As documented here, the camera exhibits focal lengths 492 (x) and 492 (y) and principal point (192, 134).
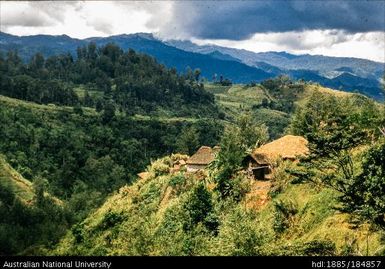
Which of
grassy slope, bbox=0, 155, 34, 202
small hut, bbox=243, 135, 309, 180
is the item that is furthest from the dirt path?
grassy slope, bbox=0, 155, 34, 202

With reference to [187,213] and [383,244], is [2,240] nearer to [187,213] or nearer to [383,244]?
[187,213]

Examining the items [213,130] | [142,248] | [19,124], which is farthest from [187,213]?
[213,130]

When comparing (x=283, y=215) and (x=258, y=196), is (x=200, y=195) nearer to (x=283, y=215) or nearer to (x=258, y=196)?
(x=258, y=196)

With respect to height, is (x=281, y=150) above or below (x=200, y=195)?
above

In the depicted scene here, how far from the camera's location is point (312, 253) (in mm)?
25047

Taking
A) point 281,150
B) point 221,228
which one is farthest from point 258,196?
point 281,150

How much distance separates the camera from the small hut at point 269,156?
46.1m

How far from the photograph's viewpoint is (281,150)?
4856 cm

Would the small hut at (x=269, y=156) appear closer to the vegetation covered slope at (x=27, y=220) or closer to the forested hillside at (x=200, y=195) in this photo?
the forested hillside at (x=200, y=195)

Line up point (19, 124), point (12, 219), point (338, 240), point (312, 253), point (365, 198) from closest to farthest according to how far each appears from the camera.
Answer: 1. point (365, 198)
2. point (312, 253)
3. point (338, 240)
4. point (12, 219)
5. point (19, 124)

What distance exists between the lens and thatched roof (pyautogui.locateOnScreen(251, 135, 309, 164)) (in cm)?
4662

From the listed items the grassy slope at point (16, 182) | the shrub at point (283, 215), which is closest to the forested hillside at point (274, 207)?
the shrub at point (283, 215)

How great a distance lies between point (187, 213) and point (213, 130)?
146 m

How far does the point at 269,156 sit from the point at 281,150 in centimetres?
164
